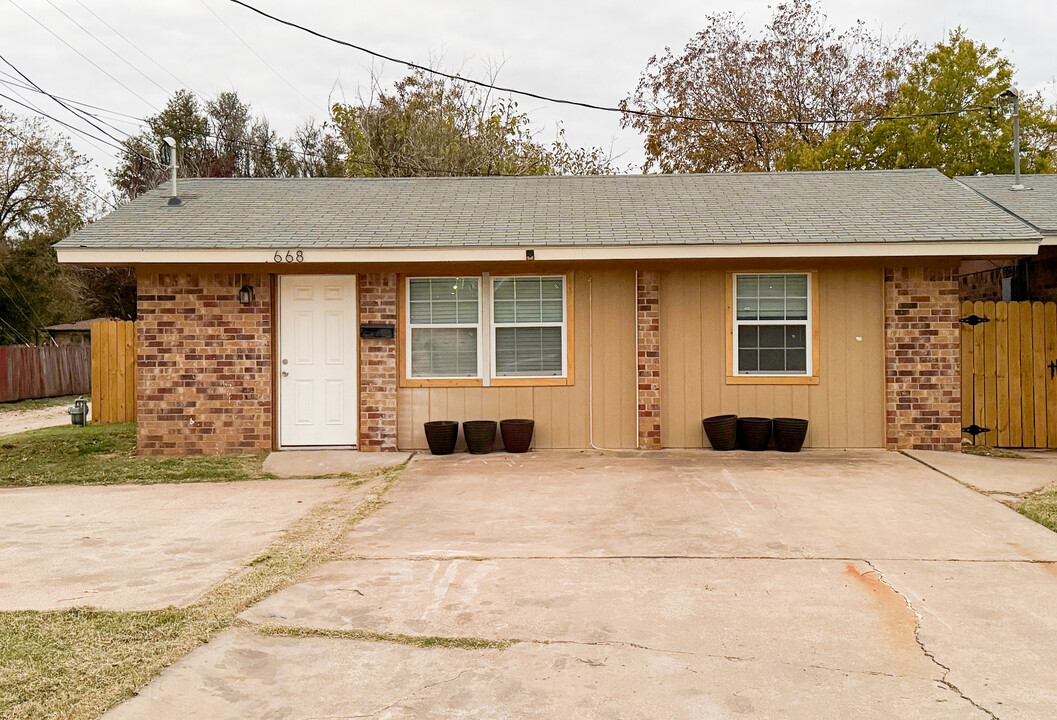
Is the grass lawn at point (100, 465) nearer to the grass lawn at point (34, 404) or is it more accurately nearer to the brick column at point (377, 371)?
the brick column at point (377, 371)

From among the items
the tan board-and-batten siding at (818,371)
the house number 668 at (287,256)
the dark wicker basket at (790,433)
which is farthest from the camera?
the tan board-and-batten siding at (818,371)

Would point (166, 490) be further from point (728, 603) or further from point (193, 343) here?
point (728, 603)

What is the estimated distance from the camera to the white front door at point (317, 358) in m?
10.1

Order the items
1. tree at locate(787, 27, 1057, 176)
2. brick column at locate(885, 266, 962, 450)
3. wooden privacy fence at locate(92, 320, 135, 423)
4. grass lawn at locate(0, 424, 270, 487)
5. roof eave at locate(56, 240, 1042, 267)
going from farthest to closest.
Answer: tree at locate(787, 27, 1057, 176) → wooden privacy fence at locate(92, 320, 135, 423) → brick column at locate(885, 266, 962, 450) → roof eave at locate(56, 240, 1042, 267) → grass lawn at locate(0, 424, 270, 487)

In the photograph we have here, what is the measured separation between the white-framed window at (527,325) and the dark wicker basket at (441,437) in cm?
85

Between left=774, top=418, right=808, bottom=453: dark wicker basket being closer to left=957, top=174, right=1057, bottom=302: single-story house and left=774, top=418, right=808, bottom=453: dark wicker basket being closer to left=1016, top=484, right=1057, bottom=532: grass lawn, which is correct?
left=1016, top=484, right=1057, bottom=532: grass lawn

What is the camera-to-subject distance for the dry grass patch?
3.28 metres

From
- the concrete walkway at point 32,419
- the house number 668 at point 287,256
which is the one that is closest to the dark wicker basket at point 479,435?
the house number 668 at point 287,256

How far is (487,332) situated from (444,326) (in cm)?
51

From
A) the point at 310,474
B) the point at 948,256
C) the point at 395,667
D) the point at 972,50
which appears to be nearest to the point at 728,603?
the point at 395,667

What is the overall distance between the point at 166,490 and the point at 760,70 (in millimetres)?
27023

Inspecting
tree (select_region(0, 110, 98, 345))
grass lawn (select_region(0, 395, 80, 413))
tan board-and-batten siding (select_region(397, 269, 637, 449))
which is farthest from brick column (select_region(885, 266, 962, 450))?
tree (select_region(0, 110, 98, 345))

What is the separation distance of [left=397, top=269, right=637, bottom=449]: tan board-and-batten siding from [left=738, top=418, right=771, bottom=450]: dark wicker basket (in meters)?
1.24

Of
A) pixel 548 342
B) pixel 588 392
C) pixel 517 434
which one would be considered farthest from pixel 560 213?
pixel 517 434
